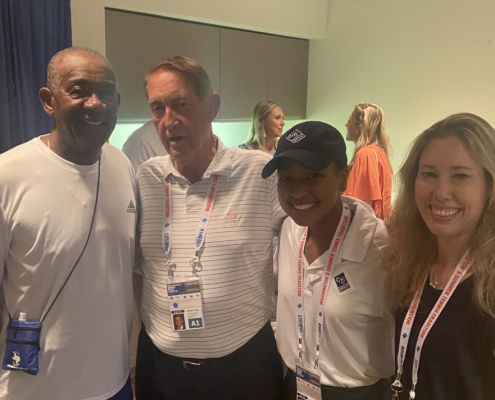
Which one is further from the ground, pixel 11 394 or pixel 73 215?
pixel 73 215

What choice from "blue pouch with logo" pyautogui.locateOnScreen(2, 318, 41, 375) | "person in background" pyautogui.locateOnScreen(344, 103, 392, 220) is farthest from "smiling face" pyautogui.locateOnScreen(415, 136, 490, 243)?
"person in background" pyautogui.locateOnScreen(344, 103, 392, 220)

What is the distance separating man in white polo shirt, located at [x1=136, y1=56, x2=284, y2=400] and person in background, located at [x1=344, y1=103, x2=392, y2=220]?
87.5 inches

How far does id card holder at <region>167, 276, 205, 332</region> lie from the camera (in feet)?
5.08

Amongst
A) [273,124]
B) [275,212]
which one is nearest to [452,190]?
[275,212]

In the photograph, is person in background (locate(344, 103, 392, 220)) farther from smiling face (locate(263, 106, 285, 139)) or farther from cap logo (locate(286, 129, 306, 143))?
cap logo (locate(286, 129, 306, 143))

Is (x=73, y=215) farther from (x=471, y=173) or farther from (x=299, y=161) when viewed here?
(x=471, y=173)

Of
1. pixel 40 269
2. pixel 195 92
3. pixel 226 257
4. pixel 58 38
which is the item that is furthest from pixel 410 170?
pixel 58 38

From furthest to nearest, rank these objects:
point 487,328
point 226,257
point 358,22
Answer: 1. point 358,22
2. point 226,257
3. point 487,328

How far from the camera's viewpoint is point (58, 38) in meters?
3.03

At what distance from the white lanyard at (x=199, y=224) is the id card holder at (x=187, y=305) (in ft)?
0.15

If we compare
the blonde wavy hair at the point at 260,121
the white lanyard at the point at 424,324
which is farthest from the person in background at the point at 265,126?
the white lanyard at the point at 424,324

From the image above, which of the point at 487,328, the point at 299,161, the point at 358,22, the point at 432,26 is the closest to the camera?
the point at 487,328

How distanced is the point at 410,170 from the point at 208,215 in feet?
2.26

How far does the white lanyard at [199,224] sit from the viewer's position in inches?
62.2
